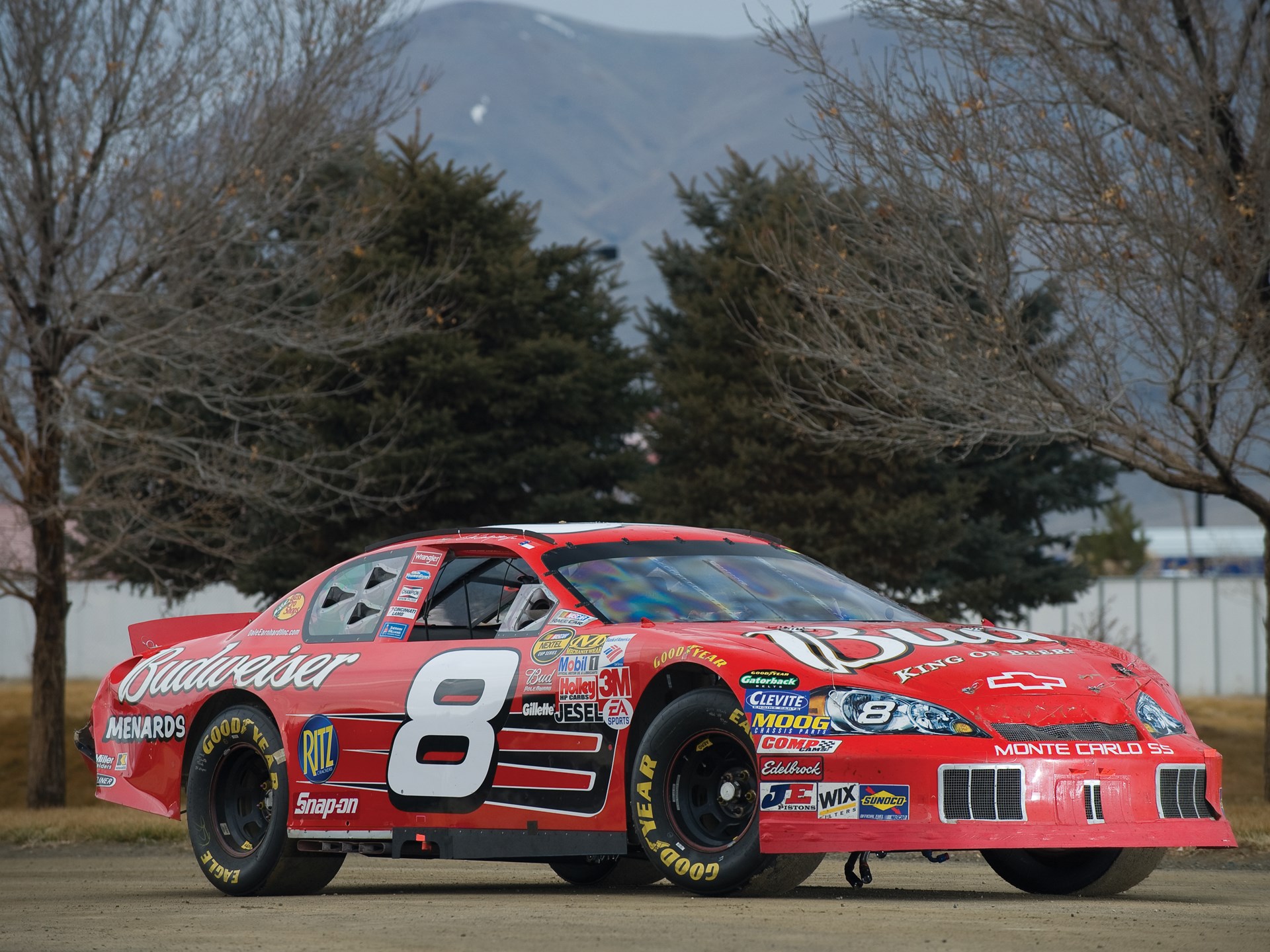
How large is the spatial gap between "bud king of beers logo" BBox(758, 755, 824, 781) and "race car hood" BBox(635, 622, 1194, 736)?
0.26 meters

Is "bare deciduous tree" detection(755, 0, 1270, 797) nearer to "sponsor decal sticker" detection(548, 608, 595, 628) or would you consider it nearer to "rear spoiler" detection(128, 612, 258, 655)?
"rear spoiler" detection(128, 612, 258, 655)

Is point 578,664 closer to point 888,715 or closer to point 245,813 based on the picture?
point 888,715

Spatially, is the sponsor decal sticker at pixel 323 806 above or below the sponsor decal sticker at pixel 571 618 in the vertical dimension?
below

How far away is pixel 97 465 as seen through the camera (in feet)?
57.9

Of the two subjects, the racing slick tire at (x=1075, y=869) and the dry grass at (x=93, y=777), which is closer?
the racing slick tire at (x=1075, y=869)

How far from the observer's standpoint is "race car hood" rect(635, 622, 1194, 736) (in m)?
6.64

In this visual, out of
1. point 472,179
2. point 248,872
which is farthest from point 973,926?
point 472,179

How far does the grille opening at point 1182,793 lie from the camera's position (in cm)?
675

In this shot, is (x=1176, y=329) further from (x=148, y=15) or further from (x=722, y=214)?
(x=722, y=214)

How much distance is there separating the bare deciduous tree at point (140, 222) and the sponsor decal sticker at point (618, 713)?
1038cm

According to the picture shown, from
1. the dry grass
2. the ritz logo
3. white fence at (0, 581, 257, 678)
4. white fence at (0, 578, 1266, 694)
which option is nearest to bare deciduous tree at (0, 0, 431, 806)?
the dry grass

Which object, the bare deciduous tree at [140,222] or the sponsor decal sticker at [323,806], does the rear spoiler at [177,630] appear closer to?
the sponsor decal sticker at [323,806]

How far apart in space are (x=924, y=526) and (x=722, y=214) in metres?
7.59

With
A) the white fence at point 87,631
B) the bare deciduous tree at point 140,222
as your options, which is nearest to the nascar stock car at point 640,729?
the bare deciduous tree at point 140,222
